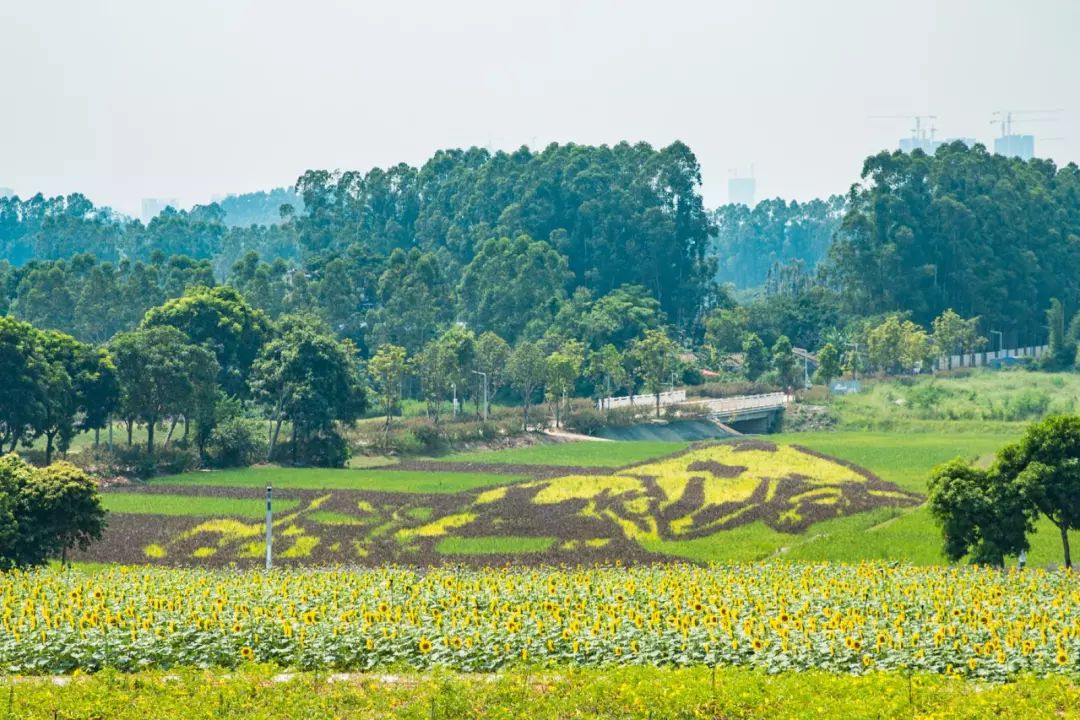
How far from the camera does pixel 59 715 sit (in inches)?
838

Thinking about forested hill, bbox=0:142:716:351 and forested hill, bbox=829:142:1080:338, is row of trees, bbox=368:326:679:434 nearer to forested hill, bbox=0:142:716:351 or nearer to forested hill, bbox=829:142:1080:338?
forested hill, bbox=0:142:716:351

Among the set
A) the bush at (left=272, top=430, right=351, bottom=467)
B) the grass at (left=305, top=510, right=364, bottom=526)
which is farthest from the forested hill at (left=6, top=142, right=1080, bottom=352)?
the grass at (left=305, top=510, right=364, bottom=526)

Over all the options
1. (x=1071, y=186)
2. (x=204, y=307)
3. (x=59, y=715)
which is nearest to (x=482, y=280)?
(x=204, y=307)

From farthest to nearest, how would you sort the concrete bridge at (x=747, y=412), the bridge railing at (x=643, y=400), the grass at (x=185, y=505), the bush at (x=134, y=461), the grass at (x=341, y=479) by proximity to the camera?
1. the bridge railing at (x=643, y=400)
2. the concrete bridge at (x=747, y=412)
3. the bush at (x=134, y=461)
4. the grass at (x=341, y=479)
5. the grass at (x=185, y=505)

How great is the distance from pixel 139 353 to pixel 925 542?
4280cm

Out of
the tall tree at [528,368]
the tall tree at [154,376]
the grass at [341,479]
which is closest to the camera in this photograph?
the grass at [341,479]

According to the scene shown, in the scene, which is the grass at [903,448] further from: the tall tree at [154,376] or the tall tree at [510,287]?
the tall tree at [510,287]

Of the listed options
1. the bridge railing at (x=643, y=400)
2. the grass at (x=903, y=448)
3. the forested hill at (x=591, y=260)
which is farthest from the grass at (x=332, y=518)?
the forested hill at (x=591, y=260)

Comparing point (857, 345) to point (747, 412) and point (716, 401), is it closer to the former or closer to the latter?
point (716, 401)

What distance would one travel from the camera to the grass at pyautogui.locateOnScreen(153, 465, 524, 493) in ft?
208

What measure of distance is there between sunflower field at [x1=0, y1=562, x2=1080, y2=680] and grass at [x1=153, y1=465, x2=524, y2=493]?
103ft

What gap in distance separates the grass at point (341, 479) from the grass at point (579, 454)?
305 inches

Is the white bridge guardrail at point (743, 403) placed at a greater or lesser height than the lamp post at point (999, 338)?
lesser

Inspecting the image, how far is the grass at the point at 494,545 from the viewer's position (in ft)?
152
